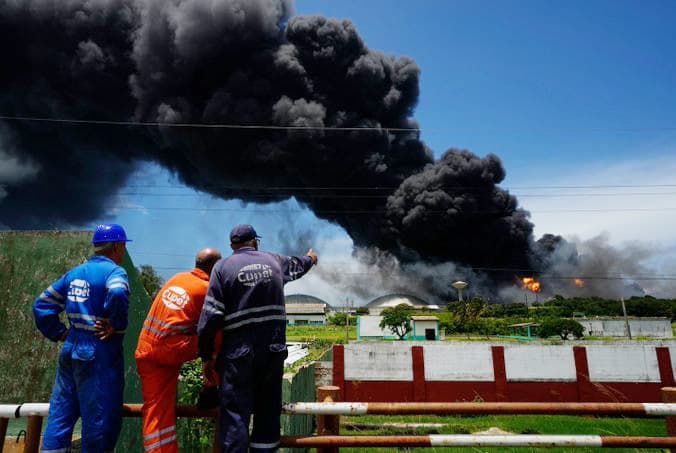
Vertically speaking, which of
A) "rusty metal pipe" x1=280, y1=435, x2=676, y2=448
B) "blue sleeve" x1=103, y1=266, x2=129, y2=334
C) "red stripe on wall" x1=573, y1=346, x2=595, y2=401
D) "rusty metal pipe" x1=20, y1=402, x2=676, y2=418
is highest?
"blue sleeve" x1=103, y1=266, x2=129, y2=334

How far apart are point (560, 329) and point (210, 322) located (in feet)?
129

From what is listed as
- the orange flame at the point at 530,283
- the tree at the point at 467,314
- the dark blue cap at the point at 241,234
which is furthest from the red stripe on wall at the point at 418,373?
the orange flame at the point at 530,283

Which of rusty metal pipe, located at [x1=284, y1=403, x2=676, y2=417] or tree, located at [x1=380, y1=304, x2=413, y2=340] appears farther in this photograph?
tree, located at [x1=380, y1=304, x2=413, y2=340]

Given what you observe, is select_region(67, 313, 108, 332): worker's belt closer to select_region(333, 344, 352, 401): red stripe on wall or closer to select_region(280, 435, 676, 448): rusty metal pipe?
select_region(280, 435, 676, 448): rusty metal pipe

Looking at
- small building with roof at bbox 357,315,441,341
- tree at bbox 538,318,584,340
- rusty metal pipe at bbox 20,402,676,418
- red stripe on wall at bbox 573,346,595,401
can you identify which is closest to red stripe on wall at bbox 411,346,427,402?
red stripe on wall at bbox 573,346,595,401

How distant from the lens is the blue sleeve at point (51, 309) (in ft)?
8.85

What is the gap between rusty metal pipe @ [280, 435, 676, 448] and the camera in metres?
2.33

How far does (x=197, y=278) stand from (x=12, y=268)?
2207 mm

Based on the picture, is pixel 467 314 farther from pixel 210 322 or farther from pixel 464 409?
pixel 210 322

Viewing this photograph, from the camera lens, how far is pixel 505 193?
5325 cm

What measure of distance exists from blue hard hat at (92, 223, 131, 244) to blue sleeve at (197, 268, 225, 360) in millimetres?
891

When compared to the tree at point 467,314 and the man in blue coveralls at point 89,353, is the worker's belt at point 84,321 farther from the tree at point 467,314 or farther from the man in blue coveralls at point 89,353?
the tree at point 467,314

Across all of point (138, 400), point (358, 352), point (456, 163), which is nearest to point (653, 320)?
point (456, 163)

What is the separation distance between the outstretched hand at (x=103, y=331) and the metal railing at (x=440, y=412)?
1.49 ft
